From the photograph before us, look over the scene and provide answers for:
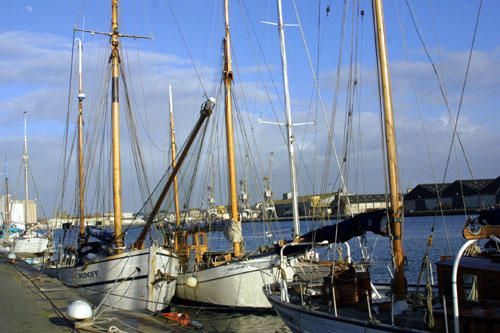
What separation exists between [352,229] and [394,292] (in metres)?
2.56

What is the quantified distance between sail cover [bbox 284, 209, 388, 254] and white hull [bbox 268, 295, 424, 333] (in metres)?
2.24

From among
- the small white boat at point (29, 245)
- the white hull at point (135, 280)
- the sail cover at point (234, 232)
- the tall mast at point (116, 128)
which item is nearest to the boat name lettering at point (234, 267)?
the white hull at point (135, 280)

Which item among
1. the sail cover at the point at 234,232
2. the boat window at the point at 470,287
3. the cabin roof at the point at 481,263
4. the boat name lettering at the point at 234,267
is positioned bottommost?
the boat name lettering at the point at 234,267

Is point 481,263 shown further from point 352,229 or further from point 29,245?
point 29,245

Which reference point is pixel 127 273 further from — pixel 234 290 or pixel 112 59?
pixel 112 59

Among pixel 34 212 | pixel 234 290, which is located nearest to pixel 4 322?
pixel 234 290

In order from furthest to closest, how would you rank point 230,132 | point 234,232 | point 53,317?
point 230,132
point 234,232
point 53,317

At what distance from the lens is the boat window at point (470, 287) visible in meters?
12.3

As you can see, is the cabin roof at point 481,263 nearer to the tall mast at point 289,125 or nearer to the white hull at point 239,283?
the white hull at point 239,283

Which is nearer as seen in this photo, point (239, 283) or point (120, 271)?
point (120, 271)

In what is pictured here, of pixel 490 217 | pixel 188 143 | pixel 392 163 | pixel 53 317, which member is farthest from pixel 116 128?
pixel 490 217

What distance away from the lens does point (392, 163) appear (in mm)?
14328

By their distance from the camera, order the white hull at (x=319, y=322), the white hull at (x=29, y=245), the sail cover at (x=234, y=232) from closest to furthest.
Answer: the white hull at (x=319, y=322) < the sail cover at (x=234, y=232) < the white hull at (x=29, y=245)

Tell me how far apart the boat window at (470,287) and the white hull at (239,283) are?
10.5m
